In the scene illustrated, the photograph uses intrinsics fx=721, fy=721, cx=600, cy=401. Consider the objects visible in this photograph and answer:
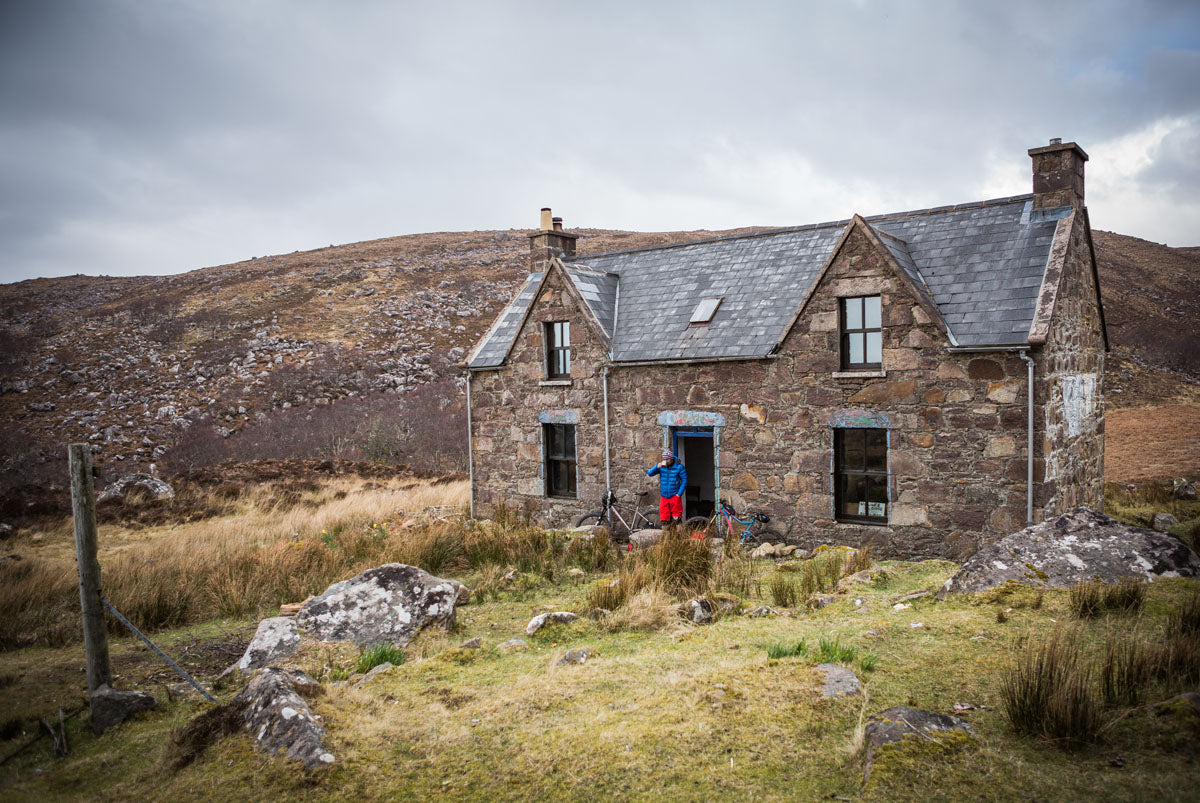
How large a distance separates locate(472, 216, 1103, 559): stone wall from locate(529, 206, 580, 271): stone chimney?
8.48 feet

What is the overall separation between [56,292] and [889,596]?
73588 millimetres

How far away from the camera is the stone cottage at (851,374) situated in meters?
11.5

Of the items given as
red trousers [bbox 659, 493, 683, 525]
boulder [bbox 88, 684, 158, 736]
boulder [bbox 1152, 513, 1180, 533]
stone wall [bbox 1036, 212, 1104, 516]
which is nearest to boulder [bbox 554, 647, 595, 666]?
boulder [bbox 88, 684, 158, 736]

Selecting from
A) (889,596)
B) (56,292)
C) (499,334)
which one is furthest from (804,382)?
(56,292)

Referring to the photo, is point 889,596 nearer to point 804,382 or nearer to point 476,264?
point 804,382

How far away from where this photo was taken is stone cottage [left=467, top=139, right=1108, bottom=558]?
1146 centimetres

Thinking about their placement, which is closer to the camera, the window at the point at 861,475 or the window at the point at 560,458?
the window at the point at 861,475

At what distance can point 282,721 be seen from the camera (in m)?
4.73

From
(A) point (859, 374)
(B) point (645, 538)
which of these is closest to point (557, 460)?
(B) point (645, 538)

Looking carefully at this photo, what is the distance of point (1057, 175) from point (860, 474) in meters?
6.20

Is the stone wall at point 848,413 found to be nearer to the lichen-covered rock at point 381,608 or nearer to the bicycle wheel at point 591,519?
the bicycle wheel at point 591,519

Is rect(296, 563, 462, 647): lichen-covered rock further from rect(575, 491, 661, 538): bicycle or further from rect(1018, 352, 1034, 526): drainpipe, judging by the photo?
rect(1018, 352, 1034, 526): drainpipe

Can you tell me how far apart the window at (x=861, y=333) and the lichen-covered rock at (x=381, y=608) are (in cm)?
820

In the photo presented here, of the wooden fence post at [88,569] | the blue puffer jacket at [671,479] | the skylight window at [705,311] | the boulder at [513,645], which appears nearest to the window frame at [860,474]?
the blue puffer jacket at [671,479]
